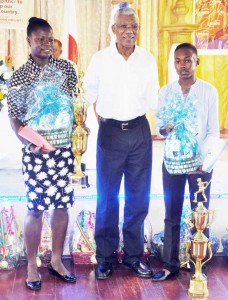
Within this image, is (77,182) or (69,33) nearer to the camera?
(77,182)

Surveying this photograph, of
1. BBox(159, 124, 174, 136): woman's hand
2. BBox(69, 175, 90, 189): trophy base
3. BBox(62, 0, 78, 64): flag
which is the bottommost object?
BBox(69, 175, 90, 189): trophy base

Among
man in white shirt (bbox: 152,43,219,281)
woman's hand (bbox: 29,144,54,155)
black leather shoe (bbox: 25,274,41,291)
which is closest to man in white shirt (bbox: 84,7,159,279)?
man in white shirt (bbox: 152,43,219,281)

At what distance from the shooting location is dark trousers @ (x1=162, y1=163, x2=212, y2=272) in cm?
340

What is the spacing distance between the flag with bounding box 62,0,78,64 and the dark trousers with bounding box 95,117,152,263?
3087 millimetres

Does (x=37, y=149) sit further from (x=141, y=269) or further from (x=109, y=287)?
(x=141, y=269)

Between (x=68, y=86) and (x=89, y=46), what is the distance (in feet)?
11.1

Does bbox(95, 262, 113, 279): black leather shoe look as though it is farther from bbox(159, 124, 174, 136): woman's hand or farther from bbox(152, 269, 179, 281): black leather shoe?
bbox(159, 124, 174, 136): woman's hand

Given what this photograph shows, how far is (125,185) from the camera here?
361cm

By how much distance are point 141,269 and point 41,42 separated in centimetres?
146

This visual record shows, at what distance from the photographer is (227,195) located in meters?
4.09

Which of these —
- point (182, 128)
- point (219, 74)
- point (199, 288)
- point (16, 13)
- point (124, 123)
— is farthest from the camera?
point (219, 74)

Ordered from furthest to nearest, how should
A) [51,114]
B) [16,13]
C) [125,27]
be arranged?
[16,13] < [125,27] < [51,114]

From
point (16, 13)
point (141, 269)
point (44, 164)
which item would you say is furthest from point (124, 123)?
point (16, 13)

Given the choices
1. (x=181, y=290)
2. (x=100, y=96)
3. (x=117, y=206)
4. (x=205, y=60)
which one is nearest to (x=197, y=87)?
(x=100, y=96)
